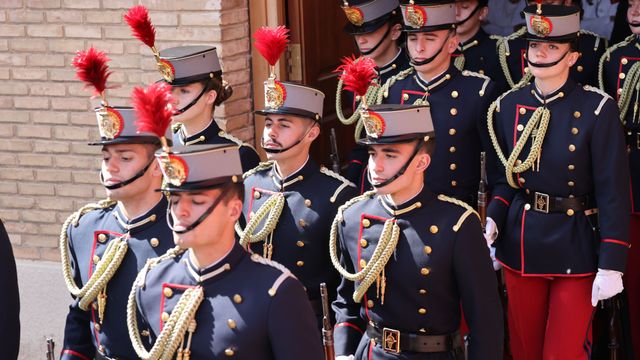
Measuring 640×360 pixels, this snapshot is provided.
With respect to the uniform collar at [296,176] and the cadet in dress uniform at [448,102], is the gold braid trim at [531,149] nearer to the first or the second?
the cadet in dress uniform at [448,102]

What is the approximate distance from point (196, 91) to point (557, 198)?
198cm

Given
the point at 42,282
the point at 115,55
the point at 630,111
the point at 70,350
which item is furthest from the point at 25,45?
the point at 630,111

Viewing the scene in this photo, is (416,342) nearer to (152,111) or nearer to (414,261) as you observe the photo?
(414,261)

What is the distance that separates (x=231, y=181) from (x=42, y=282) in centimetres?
417

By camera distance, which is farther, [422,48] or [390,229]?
[422,48]

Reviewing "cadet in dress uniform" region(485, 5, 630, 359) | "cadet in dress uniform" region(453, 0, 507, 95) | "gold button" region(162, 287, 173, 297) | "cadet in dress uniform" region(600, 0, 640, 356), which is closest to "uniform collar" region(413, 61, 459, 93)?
"cadet in dress uniform" region(485, 5, 630, 359)

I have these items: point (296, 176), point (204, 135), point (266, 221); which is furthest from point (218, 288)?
point (204, 135)

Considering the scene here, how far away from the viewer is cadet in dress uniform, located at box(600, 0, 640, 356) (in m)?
6.81

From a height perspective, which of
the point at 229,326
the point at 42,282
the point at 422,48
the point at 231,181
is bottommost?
the point at 42,282

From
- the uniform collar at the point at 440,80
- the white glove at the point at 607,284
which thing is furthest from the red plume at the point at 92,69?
the white glove at the point at 607,284

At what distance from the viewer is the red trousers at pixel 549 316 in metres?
6.11

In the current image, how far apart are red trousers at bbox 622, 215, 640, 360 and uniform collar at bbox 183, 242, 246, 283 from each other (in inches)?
126

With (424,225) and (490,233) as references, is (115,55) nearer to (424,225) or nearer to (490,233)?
(490,233)

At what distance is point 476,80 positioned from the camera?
668cm
